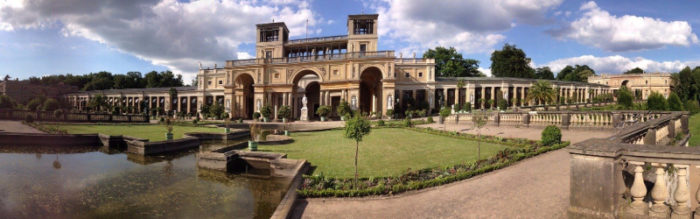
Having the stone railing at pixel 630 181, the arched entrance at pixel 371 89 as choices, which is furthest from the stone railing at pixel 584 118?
the arched entrance at pixel 371 89

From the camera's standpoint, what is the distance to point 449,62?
5934 centimetres

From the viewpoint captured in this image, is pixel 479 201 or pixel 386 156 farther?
pixel 386 156

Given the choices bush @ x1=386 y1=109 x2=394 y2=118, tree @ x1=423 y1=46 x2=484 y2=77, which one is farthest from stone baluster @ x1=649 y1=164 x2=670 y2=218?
tree @ x1=423 y1=46 x2=484 y2=77

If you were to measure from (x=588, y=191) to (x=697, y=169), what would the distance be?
1.41 m

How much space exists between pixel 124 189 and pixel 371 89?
1578 inches

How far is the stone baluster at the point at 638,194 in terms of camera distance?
3.46 metres

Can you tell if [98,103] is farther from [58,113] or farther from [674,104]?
[674,104]

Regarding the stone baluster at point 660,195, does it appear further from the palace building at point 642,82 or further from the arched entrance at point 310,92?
the palace building at point 642,82

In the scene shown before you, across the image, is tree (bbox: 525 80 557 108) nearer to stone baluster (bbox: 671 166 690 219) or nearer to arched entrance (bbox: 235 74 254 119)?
arched entrance (bbox: 235 74 254 119)

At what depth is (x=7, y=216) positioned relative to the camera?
674 cm

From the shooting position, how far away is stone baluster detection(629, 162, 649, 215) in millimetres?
3463

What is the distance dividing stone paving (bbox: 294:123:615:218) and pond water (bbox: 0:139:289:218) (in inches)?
88.0

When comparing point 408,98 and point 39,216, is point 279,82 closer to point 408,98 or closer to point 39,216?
point 408,98

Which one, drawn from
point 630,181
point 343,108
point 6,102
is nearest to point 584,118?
point 630,181
